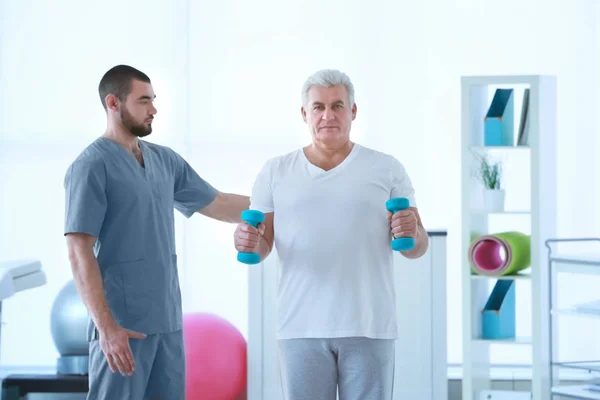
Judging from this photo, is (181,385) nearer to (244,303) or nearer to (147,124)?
(147,124)

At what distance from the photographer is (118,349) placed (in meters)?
1.92

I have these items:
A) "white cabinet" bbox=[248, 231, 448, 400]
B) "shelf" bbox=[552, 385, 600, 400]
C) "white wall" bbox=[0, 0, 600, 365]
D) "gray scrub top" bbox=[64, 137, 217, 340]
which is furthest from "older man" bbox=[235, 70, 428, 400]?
"white wall" bbox=[0, 0, 600, 365]

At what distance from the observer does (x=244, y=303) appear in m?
3.94

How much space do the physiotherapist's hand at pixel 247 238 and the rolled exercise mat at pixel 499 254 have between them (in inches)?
52.1

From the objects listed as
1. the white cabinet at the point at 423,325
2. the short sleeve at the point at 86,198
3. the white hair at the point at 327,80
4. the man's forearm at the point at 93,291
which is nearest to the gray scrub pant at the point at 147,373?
→ the man's forearm at the point at 93,291

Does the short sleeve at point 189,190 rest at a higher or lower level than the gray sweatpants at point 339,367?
higher

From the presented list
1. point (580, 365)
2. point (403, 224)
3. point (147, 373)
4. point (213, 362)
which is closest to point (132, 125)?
point (147, 373)

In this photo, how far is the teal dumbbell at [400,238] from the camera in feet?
5.79

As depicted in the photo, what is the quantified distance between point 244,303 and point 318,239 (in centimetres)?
220

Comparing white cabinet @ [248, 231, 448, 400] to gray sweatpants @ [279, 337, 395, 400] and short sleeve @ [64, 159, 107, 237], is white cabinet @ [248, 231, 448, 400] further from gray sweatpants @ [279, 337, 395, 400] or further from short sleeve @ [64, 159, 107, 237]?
short sleeve @ [64, 159, 107, 237]

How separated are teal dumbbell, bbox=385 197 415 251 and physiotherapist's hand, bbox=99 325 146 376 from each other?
27.3 inches

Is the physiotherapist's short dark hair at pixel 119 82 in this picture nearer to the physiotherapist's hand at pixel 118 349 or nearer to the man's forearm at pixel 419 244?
the physiotherapist's hand at pixel 118 349

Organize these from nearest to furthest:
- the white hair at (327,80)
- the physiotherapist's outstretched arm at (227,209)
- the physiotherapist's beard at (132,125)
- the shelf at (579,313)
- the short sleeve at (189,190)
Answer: the white hair at (327,80) < the physiotherapist's beard at (132,125) < the short sleeve at (189,190) < the physiotherapist's outstretched arm at (227,209) < the shelf at (579,313)

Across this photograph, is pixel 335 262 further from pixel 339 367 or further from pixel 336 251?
pixel 339 367
